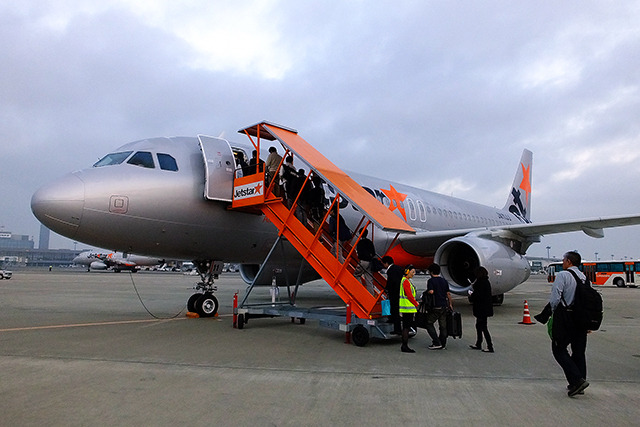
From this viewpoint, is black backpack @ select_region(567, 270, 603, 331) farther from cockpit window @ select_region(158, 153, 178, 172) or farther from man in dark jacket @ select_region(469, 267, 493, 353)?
cockpit window @ select_region(158, 153, 178, 172)

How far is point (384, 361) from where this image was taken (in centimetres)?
596

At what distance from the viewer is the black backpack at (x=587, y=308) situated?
4.39m

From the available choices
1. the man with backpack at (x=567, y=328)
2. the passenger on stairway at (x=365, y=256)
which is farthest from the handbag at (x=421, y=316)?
the man with backpack at (x=567, y=328)

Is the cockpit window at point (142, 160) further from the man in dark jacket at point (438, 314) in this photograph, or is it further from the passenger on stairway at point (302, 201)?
the man in dark jacket at point (438, 314)

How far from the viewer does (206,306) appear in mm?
10266

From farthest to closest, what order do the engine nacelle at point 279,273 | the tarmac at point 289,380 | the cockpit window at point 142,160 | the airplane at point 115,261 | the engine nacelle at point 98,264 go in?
the engine nacelle at point 98,264 → the airplane at point 115,261 → the engine nacelle at point 279,273 → the cockpit window at point 142,160 → the tarmac at point 289,380

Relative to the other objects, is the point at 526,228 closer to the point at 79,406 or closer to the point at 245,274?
the point at 245,274

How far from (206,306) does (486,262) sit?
639 centimetres

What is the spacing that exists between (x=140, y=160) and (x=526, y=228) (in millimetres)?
9378

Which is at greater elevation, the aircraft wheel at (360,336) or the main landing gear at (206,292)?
the main landing gear at (206,292)

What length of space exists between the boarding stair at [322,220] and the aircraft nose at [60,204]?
2841 millimetres

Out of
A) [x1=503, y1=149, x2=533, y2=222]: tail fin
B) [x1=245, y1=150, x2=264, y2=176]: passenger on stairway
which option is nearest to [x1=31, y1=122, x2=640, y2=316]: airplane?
[x1=245, y1=150, x2=264, y2=176]: passenger on stairway

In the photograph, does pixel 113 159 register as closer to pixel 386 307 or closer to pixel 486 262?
pixel 386 307

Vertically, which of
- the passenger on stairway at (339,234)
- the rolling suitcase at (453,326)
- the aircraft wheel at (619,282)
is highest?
the passenger on stairway at (339,234)
